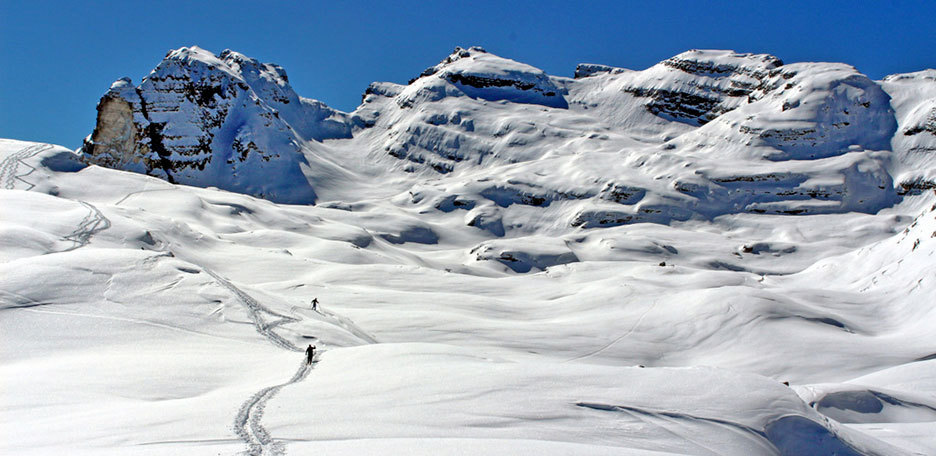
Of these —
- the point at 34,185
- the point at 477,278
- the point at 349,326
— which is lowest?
the point at 349,326

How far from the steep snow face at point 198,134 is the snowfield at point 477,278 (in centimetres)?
54

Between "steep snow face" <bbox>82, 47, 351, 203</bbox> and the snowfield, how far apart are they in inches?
21.2

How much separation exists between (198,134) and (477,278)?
8605 centimetres

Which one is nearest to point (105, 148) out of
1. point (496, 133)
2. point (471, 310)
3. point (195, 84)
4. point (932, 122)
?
point (195, 84)

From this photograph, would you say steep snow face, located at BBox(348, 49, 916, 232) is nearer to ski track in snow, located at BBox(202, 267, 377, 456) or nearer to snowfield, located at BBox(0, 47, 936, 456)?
snowfield, located at BBox(0, 47, 936, 456)

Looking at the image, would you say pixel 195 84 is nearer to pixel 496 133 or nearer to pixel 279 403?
pixel 496 133

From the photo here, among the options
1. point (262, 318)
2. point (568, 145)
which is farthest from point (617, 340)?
point (568, 145)

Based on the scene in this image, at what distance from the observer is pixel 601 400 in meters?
15.1

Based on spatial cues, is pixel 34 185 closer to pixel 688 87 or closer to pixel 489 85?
pixel 489 85

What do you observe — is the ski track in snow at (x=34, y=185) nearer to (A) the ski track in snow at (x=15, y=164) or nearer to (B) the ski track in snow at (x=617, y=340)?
(A) the ski track in snow at (x=15, y=164)

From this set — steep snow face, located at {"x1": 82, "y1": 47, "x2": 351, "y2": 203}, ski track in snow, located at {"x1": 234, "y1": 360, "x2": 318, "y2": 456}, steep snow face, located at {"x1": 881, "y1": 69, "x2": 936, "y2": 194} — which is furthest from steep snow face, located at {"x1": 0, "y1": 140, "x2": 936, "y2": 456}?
steep snow face, located at {"x1": 881, "y1": 69, "x2": 936, "y2": 194}

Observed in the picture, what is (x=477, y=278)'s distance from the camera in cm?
5662

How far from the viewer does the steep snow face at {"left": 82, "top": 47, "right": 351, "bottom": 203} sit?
116812mm

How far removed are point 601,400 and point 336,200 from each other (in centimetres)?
10372
